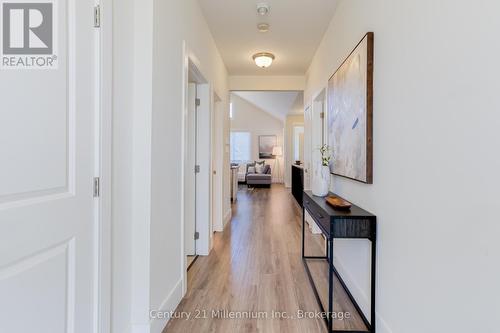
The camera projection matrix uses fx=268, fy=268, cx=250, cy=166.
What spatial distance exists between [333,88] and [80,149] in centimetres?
230

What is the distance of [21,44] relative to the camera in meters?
1.01

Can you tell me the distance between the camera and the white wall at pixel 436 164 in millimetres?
890

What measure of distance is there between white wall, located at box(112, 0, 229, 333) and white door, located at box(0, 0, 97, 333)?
25cm

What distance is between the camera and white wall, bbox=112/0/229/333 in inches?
59.9

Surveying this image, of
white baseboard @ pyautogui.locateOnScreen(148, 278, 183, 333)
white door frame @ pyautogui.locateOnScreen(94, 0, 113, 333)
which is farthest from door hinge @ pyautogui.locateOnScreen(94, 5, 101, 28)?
white baseboard @ pyautogui.locateOnScreen(148, 278, 183, 333)

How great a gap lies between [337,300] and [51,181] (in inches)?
85.2

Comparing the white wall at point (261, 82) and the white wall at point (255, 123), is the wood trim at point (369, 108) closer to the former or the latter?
the white wall at point (261, 82)

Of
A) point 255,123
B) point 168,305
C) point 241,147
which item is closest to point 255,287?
point 168,305

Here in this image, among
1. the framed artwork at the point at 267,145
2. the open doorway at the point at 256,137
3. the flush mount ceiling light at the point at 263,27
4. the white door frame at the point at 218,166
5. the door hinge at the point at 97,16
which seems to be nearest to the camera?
the door hinge at the point at 97,16

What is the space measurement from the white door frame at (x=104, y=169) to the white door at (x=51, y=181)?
39mm

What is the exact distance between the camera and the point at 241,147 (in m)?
11.5

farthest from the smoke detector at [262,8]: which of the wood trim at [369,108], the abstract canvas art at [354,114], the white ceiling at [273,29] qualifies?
the wood trim at [369,108]

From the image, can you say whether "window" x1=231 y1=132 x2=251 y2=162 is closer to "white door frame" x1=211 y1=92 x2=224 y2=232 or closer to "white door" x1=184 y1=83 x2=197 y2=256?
"white door frame" x1=211 y1=92 x2=224 y2=232

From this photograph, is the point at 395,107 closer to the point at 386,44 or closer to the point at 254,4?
the point at 386,44
